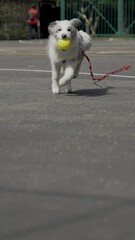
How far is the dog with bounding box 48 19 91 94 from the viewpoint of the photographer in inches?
448

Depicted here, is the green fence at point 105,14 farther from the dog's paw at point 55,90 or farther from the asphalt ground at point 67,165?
the asphalt ground at point 67,165

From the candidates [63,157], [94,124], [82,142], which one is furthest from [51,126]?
[63,157]

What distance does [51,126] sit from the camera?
29.5 feet

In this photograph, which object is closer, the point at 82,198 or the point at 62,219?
the point at 62,219

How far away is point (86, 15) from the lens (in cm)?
4559

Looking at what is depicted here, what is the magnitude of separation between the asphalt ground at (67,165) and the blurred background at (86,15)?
3088 centimetres

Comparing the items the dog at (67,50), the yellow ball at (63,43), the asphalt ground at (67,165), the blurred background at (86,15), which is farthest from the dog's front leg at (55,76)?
the blurred background at (86,15)

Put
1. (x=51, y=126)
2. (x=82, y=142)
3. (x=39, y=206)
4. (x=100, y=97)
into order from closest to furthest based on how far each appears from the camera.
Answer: (x=39, y=206)
(x=82, y=142)
(x=51, y=126)
(x=100, y=97)

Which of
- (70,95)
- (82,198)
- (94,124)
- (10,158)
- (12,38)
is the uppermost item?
(82,198)

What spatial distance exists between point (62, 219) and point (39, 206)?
36 centimetres

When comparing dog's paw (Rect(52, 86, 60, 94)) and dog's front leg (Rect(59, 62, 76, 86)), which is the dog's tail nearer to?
dog's front leg (Rect(59, 62, 76, 86))

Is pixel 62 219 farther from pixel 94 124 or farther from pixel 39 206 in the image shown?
pixel 94 124

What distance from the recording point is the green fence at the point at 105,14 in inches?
1746

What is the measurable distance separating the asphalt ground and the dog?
386mm
